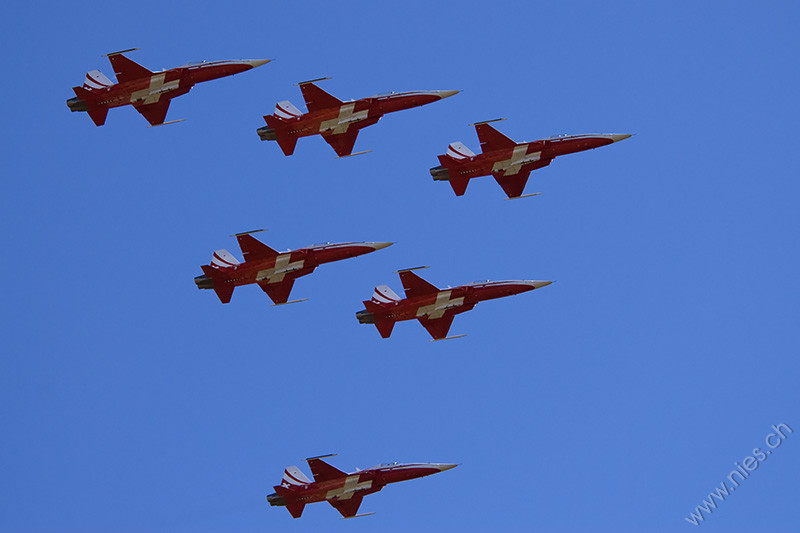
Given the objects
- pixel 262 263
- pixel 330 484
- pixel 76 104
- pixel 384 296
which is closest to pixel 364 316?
pixel 384 296

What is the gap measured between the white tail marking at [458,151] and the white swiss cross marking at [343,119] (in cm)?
318

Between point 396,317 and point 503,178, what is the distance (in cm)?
618

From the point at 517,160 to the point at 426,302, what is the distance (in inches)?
231

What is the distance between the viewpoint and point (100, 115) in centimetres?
4291

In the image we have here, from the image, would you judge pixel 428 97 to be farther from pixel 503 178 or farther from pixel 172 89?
pixel 172 89

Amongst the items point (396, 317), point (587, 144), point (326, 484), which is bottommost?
point (326, 484)

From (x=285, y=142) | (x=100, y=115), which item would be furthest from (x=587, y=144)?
(x=100, y=115)

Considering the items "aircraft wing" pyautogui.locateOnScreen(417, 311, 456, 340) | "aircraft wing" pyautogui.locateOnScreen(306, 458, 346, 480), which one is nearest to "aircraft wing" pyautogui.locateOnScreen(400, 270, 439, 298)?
"aircraft wing" pyautogui.locateOnScreen(417, 311, 456, 340)

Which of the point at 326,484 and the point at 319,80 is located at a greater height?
the point at 319,80

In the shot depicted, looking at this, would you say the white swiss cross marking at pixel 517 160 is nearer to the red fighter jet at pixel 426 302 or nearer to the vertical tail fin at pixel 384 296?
the red fighter jet at pixel 426 302

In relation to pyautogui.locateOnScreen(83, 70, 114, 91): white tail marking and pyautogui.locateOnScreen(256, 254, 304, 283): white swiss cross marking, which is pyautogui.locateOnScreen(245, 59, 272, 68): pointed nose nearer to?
pyautogui.locateOnScreen(83, 70, 114, 91): white tail marking

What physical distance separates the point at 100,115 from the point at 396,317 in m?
12.2

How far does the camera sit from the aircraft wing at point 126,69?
139 feet

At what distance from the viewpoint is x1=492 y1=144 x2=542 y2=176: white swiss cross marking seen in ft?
144
